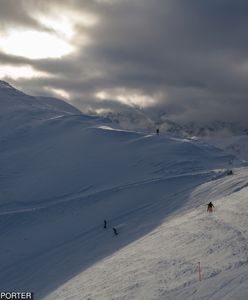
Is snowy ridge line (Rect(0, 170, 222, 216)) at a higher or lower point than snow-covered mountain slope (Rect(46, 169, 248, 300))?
higher

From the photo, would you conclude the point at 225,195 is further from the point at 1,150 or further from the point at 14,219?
the point at 1,150

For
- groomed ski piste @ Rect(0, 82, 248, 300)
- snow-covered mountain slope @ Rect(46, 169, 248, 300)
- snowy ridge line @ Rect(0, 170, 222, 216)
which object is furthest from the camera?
snowy ridge line @ Rect(0, 170, 222, 216)

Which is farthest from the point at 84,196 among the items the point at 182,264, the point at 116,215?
the point at 182,264

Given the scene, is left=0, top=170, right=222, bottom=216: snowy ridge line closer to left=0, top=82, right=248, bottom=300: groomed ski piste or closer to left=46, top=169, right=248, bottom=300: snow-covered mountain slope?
left=0, top=82, right=248, bottom=300: groomed ski piste

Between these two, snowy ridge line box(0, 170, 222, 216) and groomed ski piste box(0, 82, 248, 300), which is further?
snowy ridge line box(0, 170, 222, 216)

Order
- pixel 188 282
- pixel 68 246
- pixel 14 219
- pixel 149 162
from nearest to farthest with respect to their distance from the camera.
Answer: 1. pixel 188 282
2. pixel 68 246
3. pixel 14 219
4. pixel 149 162

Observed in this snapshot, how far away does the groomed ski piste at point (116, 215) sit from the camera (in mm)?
23859

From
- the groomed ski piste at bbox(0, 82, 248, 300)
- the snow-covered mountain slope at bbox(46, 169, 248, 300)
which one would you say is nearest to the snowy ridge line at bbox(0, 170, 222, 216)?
the groomed ski piste at bbox(0, 82, 248, 300)

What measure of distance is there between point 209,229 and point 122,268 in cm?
692

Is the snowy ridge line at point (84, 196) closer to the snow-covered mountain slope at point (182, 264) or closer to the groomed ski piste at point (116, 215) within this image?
the groomed ski piste at point (116, 215)

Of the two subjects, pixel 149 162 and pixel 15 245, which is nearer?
pixel 15 245

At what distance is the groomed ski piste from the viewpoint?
23859 millimetres

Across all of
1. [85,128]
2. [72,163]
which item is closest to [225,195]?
[72,163]

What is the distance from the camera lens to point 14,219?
151 ft
